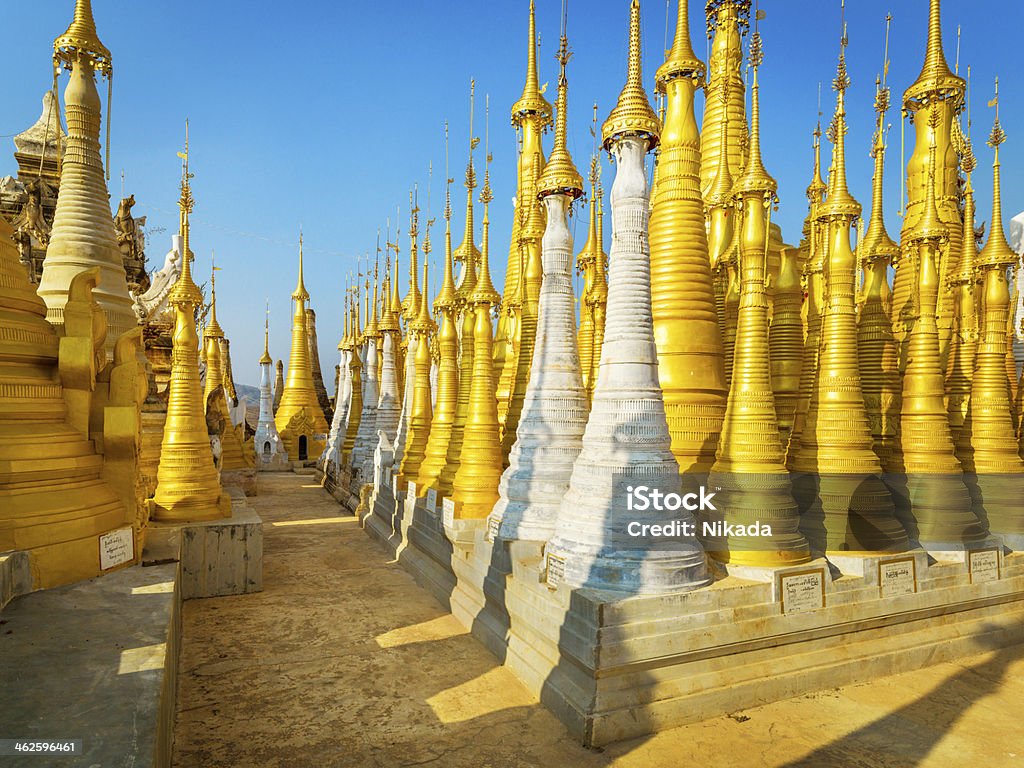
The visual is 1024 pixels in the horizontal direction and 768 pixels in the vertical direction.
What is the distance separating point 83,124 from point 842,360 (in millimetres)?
11365

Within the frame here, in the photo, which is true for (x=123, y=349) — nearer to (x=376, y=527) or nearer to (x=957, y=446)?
(x=376, y=527)

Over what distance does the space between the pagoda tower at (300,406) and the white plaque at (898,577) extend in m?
29.3

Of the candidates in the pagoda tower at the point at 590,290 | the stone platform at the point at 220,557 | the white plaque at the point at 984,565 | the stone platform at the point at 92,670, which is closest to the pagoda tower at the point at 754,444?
the white plaque at the point at 984,565

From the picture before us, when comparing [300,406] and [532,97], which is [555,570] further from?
[300,406]

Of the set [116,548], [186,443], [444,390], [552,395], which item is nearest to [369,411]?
[444,390]

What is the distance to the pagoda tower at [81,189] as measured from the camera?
980 centimetres

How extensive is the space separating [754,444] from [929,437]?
3.59 metres

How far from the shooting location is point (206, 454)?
11.5 meters

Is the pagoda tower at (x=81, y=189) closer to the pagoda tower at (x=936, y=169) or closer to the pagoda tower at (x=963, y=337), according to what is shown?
the pagoda tower at (x=936, y=169)

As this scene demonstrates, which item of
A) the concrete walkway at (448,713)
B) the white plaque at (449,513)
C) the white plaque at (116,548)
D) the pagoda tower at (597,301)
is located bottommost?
the concrete walkway at (448,713)

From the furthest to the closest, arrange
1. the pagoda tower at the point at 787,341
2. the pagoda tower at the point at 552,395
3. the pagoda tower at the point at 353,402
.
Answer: the pagoda tower at the point at 353,402 < the pagoda tower at the point at 787,341 < the pagoda tower at the point at 552,395

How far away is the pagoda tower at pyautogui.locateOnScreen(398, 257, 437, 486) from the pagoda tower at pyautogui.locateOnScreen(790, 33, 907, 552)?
28.6ft

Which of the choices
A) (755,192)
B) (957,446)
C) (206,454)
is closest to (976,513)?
(957,446)

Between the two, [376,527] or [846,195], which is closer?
[846,195]
